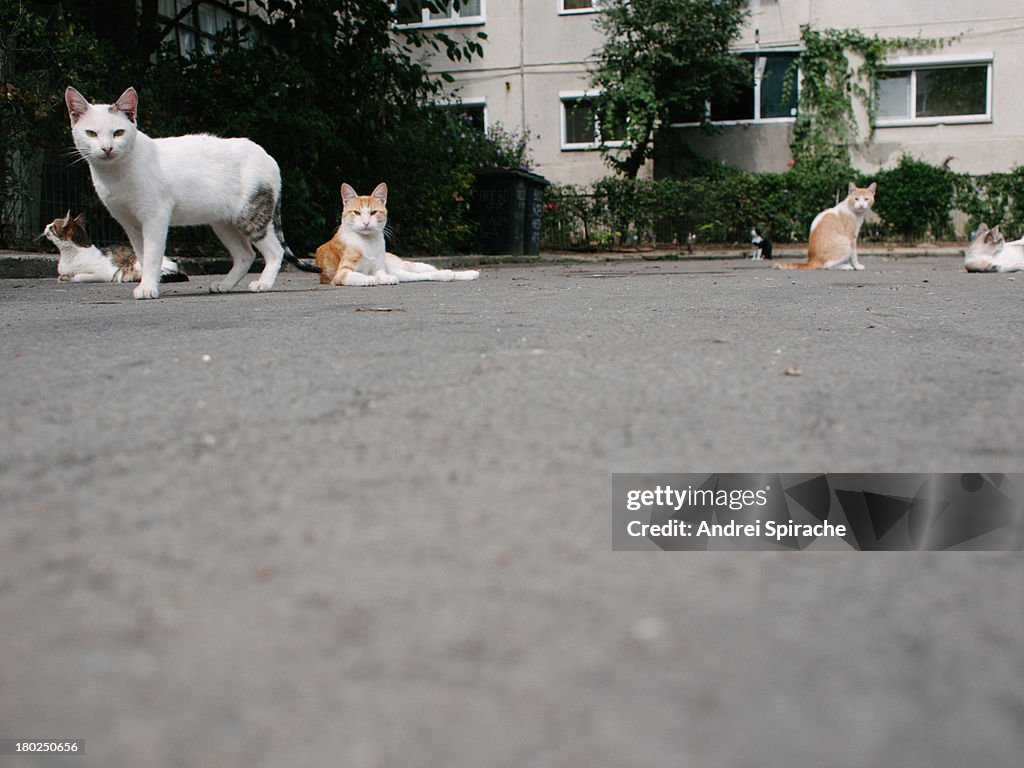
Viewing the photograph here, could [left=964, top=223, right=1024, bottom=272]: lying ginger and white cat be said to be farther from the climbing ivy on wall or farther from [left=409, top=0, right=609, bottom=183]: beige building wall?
[left=409, top=0, right=609, bottom=183]: beige building wall

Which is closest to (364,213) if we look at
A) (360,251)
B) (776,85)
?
(360,251)

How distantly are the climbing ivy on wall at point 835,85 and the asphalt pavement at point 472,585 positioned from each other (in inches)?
726

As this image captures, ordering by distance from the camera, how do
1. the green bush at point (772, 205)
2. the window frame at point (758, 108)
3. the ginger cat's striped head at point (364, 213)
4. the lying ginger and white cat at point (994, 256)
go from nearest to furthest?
the ginger cat's striped head at point (364, 213) < the lying ginger and white cat at point (994, 256) < the green bush at point (772, 205) < the window frame at point (758, 108)

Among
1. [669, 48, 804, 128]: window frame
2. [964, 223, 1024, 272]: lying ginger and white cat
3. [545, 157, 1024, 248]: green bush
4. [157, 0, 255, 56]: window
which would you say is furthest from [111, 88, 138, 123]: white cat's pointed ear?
[669, 48, 804, 128]: window frame

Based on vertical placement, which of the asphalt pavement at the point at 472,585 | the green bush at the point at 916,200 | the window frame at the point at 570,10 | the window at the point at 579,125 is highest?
the window frame at the point at 570,10

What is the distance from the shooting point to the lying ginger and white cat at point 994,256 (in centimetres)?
898

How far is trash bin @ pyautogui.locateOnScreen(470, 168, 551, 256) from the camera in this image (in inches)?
527

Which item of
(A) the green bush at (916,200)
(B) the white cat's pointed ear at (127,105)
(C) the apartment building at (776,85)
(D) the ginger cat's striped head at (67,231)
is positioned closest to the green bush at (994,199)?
(A) the green bush at (916,200)

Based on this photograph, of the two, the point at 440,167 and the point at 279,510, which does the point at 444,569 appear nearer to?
the point at 279,510

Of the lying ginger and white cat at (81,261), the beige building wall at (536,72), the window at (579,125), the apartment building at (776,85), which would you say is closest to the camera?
the lying ginger and white cat at (81,261)

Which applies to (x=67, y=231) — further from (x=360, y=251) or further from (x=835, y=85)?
(x=835, y=85)

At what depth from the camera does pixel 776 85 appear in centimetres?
2014

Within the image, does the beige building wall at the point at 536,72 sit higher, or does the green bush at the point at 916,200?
the beige building wall at the point at 536,72
